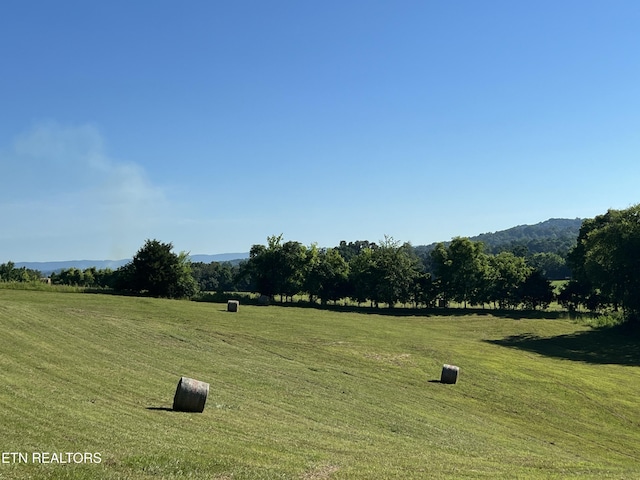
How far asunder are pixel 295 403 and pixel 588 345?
167 ft

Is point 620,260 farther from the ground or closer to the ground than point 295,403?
farther from the ground

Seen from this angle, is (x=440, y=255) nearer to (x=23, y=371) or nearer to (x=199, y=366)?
(x=199, y=366)

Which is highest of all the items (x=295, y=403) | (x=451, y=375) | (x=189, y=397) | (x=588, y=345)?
(x=189, y=397)

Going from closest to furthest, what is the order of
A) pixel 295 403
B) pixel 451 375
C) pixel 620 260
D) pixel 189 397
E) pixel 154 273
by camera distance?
pixel 189 397
pixel 295 403
pixel 451 375
pixel 620 260
pixel 154 273

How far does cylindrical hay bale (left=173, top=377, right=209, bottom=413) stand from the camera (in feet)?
63.9

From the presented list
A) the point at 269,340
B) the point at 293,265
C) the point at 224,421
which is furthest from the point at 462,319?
the point at 224,421

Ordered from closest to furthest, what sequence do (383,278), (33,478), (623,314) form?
(33,478), (623,314), (383,278)

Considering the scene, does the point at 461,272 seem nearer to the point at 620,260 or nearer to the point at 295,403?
the point at 620,260

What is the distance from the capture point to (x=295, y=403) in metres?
23.8

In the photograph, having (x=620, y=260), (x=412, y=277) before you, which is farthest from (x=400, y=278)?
(x=620, y=260)

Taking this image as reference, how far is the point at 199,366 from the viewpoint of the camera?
29531 mm

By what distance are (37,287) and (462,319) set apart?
64599 millimetres

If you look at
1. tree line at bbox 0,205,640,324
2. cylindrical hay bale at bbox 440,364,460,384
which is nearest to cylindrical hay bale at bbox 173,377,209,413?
cylindrical hay bale at bbox 440,364,460,384

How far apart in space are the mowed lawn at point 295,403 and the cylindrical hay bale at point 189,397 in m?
0.43
